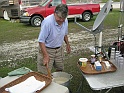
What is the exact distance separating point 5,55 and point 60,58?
9.52 ft

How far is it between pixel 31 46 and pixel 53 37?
12.1 feet

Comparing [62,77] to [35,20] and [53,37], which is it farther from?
[35,20]

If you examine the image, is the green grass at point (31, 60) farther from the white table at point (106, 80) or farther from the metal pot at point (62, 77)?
the white table at point (106, 80)

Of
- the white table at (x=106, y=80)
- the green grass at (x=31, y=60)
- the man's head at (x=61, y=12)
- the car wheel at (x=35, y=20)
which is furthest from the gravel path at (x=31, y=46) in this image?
the white table at (x=106, y=80)

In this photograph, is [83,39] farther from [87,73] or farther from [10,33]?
[87,73]

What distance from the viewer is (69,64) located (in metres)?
4.84

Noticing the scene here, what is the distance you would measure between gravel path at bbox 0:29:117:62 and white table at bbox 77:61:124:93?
330 cm

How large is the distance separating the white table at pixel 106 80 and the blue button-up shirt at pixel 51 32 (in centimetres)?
77

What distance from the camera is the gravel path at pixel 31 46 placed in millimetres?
5690

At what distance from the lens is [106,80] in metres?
2.38

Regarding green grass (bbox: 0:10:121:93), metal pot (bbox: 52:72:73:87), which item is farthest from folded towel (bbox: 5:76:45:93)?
green grass (bbox: 0:10:121:93)

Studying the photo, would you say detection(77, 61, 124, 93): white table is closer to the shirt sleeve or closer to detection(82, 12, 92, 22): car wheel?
the shirt sleeve

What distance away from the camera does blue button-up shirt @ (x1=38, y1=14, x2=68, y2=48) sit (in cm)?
285

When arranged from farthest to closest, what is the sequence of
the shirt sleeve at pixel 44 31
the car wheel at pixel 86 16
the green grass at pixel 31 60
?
1. the car wheel at pixel 86 16
2. the green grass at pixel 31 60
3. the shirt sleeve at pixel 44 31
